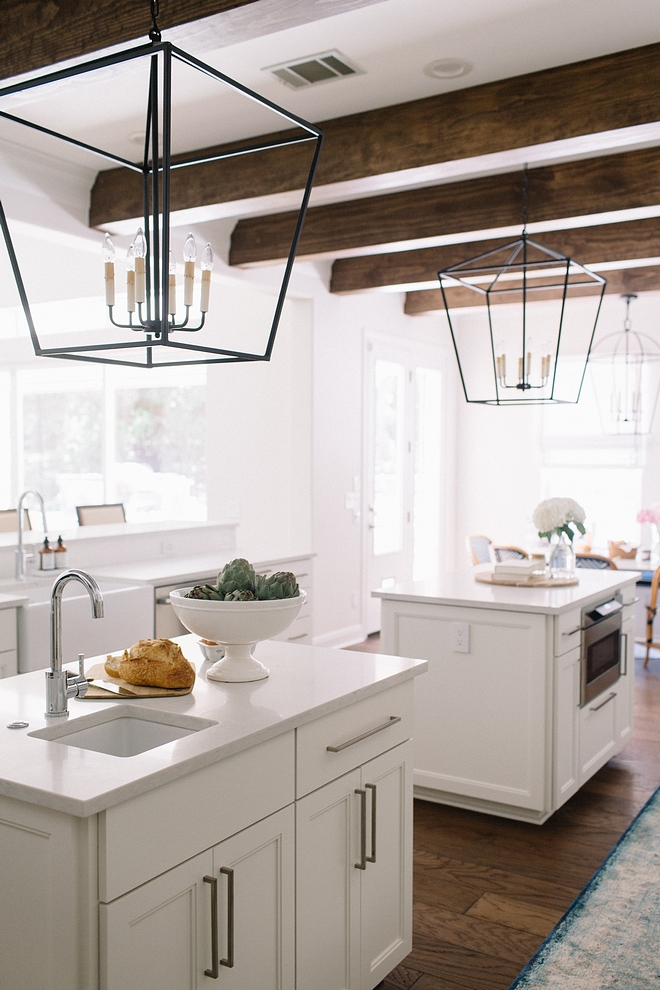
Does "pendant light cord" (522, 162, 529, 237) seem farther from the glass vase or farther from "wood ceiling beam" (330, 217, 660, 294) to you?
the glass vase

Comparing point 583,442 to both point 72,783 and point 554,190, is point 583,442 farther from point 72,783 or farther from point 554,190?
point 72,783

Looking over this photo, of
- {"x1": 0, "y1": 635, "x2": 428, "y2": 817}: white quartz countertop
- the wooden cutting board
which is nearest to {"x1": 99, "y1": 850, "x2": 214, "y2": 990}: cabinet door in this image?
{"x1": 0, "y1": 635, "x2": 428, "y2": 817}: white quartz countertop

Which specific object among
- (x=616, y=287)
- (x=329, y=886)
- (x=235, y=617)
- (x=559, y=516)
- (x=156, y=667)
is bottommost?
(x=329, y=886)

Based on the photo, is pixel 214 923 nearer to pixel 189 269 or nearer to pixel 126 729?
pixel 126 729

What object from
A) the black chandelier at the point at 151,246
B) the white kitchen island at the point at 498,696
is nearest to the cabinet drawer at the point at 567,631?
the white kitchen island at the point at 498,696

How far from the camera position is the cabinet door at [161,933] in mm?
1435

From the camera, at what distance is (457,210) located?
4844 mm

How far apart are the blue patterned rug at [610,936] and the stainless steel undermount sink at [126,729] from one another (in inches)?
49.7

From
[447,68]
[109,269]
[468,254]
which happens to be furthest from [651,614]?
[109,269]

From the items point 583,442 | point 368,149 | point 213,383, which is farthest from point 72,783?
point 583,442

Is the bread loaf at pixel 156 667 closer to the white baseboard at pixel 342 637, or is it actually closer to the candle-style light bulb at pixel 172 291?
the candle-style light bulb at pixel 172 291

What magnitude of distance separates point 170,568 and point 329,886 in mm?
2557

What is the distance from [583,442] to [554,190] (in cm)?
384

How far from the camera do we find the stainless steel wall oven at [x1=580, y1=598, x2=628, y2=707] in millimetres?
3662
